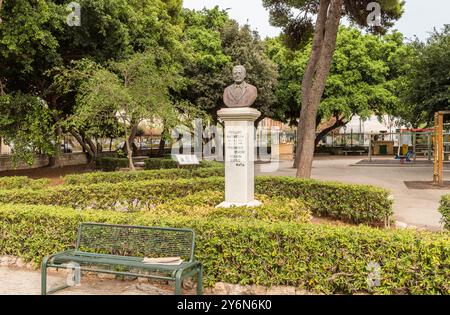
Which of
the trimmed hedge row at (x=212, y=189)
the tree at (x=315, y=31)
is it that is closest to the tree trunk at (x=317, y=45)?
the tree at (x=315, y=31)

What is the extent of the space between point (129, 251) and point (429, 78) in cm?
1783

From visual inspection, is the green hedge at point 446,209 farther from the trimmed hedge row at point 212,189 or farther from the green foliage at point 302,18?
the green foliage at point 302,18

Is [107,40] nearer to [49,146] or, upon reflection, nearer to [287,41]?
[49,146]

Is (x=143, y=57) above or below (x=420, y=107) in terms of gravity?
above

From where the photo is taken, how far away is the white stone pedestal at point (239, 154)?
329 inches

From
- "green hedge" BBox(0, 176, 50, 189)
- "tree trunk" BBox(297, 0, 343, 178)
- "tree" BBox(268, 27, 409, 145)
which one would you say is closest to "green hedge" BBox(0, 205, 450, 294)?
"green hedge" BBox(0, 176, 50, 189)

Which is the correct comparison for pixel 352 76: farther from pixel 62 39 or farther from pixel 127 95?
pixel 127 95

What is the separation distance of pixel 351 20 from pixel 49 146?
1344cm

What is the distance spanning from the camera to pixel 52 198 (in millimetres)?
9148

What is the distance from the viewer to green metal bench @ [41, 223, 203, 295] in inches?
187

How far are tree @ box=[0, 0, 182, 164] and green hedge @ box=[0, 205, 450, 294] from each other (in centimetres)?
1167

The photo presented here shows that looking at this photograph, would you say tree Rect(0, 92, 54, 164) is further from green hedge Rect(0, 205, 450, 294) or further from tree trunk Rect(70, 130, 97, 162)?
green hedge Rect(0, 205, 450, 294)
